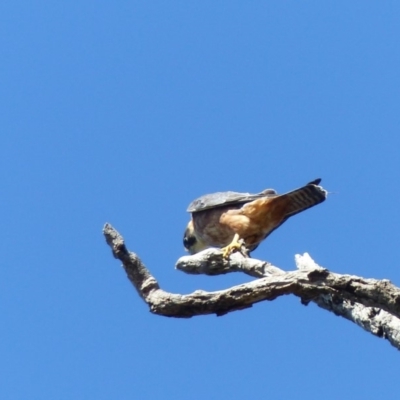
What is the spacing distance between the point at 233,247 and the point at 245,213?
117 centimetres

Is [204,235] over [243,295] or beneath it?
over

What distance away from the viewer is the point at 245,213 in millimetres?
8258

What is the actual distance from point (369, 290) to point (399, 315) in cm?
22

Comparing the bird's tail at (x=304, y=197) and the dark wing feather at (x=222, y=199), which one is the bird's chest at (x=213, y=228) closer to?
the dark wing feather at (x=222, y=199)

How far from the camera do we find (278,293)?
4258mm

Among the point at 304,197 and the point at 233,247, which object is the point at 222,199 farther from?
the point at 233,247

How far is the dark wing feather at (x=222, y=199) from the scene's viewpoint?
830 centimetres

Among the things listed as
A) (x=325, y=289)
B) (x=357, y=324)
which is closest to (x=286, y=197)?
(x=357, y=324)

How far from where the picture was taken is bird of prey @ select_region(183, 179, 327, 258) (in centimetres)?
767

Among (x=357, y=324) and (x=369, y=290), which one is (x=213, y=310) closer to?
(x=369, y=290)

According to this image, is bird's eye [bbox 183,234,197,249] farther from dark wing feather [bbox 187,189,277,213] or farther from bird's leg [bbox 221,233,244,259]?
bird's leg [bbox 221,233,244,259]

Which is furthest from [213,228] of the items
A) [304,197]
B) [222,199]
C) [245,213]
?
[304,197]

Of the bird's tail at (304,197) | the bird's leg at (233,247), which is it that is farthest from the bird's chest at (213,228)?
the bird's tail at (304,197)

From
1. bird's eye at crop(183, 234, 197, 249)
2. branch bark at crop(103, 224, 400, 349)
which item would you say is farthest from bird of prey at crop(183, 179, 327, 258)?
branch bark at crop(103, 224, 400, 349)
